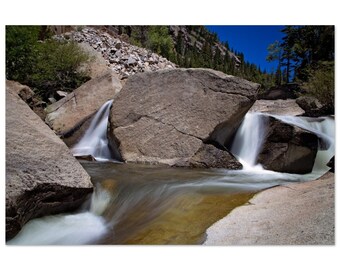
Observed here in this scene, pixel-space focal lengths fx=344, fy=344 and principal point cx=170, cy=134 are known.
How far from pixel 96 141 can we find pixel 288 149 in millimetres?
3269

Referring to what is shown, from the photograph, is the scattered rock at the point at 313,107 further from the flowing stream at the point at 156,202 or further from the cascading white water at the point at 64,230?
the cascading white water at the point at 64,230

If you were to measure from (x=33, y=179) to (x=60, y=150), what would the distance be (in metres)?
0.46

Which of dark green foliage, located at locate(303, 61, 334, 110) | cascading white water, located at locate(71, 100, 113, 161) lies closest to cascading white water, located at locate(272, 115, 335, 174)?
dark green foliage, located at locate(303, 61, 334, 110)

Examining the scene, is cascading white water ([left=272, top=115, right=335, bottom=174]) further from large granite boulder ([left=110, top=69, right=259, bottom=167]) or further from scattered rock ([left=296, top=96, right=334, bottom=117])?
large granite boulder ([left=110, top=69, right=259, bottom=167])

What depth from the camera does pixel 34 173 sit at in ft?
9.70

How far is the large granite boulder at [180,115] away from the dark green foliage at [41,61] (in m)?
1.58

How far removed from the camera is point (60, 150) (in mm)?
3297

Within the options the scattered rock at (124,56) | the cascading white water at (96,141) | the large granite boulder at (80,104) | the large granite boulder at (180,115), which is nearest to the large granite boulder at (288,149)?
the large granite boulder at (180,115)

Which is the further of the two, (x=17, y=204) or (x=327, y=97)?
(x=327, y=97)

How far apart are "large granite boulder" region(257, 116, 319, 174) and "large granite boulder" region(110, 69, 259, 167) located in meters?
0.61

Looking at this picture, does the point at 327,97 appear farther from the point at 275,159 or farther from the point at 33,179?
the point at 33,179

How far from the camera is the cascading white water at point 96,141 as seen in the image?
5.80 m
